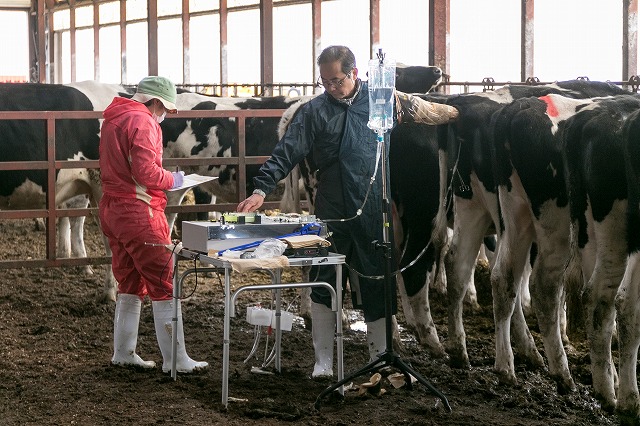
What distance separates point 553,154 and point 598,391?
1378 millimetres

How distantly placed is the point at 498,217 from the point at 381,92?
1504mm

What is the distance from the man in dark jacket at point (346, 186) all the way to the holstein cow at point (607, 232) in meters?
1.13

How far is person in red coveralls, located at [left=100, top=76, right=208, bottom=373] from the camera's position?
5754mm

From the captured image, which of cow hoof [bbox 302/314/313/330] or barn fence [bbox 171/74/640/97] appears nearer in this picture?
cow hoof [bbox 302/314/313/330]

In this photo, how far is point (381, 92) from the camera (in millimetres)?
5070

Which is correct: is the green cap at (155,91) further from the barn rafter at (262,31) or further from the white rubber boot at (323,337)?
the barn rafter at (262,31)

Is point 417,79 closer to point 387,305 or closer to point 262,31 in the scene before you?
point 387,305

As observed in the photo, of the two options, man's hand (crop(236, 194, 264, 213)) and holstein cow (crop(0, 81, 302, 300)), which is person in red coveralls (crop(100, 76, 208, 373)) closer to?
man's hand (crop(236, 194, 264, 213))

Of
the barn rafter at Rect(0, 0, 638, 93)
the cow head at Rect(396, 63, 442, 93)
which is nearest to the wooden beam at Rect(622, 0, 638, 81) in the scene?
the barn rafter at Rect(0, 0, 638, 93)

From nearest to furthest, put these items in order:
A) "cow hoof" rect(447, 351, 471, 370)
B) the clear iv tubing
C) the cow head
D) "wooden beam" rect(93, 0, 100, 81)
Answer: the clear iv tubing → "cow hoof" rect(447, 351, 471, 370) → the cow head → "wooden beam" rect(93, 0, 100, 81)

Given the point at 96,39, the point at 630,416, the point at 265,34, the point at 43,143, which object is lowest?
the point at 630,416

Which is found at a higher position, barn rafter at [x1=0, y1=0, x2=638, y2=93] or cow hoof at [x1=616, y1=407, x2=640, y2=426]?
barn rafter at [x1=0, y1=0, x2=638, y2=93]

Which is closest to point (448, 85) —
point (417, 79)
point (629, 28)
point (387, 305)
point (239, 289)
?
point (629, 28)

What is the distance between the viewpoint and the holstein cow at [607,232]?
15.6ft
